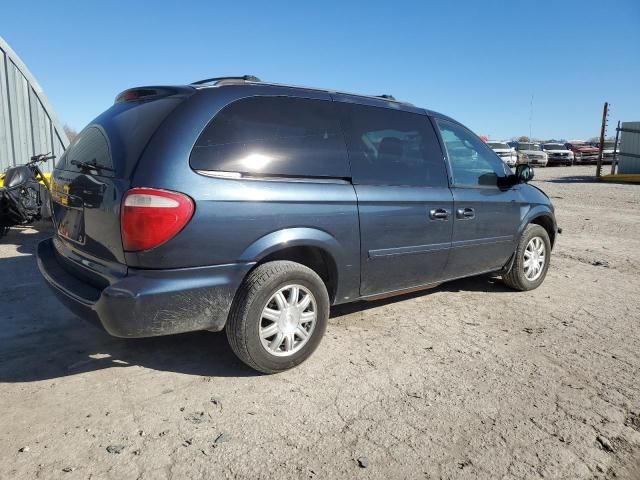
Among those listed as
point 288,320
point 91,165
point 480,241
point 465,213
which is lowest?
point 288,320

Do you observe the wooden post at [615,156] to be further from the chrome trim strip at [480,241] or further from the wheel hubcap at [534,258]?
the chrome trim strip at [480,241]

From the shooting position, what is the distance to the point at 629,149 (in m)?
21.8

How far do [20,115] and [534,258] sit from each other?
9946 mm

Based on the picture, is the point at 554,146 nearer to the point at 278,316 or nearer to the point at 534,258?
the point at 534,258

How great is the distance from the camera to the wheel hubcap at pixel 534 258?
5.27 meters

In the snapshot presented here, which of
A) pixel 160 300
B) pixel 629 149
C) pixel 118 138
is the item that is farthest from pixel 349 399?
pixel 629 149

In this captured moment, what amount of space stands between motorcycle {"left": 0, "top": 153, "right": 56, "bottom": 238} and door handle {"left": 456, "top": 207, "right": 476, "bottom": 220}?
18.3 ft

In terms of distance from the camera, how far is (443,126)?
4.47 m

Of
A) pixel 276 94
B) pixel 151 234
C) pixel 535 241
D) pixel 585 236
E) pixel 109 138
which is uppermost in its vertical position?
pixel 276 94

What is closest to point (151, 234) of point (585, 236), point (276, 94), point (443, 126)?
point (276, 94)

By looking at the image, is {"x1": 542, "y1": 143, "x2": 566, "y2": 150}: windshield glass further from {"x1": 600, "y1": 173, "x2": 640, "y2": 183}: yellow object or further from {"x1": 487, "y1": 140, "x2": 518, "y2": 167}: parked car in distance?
{"x1": 600, "y1": 173, "x2": 640, "y2": 183}: yellow object

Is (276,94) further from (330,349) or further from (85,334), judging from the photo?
(85,334)

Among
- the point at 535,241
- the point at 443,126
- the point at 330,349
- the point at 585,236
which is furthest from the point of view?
the point at 585,236

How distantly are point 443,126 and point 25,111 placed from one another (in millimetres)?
9233
